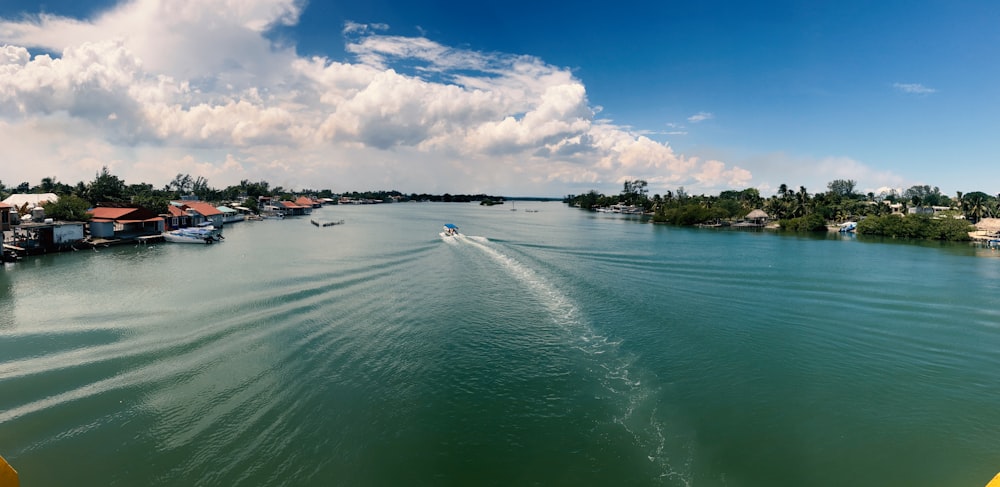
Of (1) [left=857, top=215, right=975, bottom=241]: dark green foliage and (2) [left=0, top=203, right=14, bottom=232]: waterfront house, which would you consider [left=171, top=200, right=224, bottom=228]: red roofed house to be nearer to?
(2) [left=0, top=203, right=14, bottom=232]: waterfront house

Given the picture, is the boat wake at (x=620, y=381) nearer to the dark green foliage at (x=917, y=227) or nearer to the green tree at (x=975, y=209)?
the dark green foliage at (x=917, y=227)

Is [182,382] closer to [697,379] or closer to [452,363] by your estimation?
[452,363]

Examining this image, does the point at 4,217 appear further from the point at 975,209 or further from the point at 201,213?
the point at 975,209

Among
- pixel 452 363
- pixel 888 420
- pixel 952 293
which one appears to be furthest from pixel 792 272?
pixel 452 363

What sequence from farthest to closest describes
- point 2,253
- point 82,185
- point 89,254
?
1. point 82,185
2. point 89,254
3. point 2,253

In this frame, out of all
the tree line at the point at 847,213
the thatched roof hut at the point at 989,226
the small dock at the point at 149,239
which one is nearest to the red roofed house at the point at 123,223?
Result: the small dock at the point at 149,239

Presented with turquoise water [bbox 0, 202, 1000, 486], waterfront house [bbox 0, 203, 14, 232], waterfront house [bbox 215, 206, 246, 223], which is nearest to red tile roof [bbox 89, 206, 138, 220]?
waterfront house [bbox 0, 203, 14, 232]

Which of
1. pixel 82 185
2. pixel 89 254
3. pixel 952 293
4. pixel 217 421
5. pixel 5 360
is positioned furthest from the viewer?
pixel 82 185
